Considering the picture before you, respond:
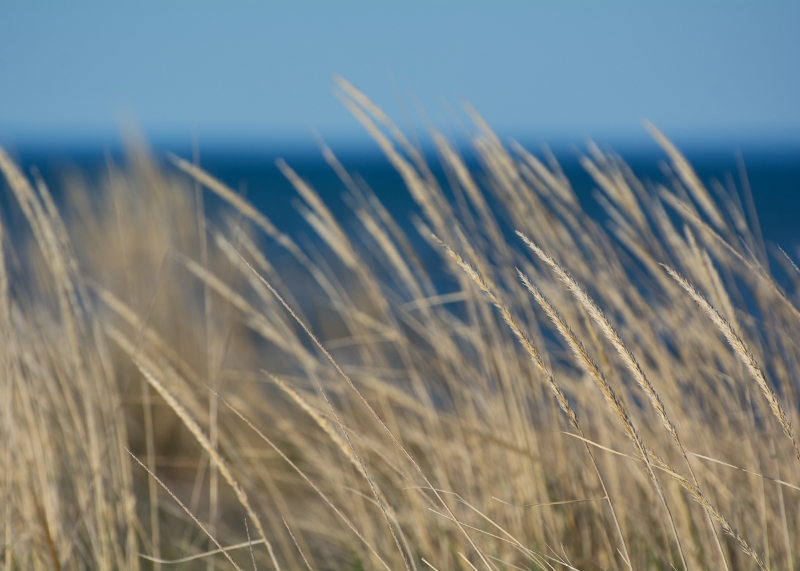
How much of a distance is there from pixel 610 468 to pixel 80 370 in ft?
3.16

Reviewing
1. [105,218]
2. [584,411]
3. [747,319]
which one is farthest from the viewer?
[105,218]

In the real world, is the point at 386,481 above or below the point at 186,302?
below

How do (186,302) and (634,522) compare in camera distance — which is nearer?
(634,522)

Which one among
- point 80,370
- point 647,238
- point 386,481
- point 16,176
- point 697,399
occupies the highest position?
point 16,176

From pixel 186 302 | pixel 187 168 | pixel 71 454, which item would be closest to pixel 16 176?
pixel 187 168

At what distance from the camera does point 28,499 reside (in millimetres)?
1033

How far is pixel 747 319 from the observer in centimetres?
127

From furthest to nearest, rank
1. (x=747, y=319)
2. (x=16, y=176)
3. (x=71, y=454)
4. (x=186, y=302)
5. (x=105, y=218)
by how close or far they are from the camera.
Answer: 1. (x=105, y=218)
2. (x=186, y=302)
3. (x=747, y=319)
4. (x=71, y=454)
5. (x=16, y=176)

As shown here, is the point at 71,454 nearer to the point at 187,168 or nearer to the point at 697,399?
the point at 187,168

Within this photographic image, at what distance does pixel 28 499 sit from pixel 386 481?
79cm

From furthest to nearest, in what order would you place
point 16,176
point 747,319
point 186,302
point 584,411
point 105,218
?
point 105,218 < point 186,302 < point 584,411 < point 747,319 < point 16,176

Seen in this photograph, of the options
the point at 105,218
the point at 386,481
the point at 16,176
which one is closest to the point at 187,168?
the point at 16,176

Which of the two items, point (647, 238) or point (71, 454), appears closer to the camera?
point (71, 454)

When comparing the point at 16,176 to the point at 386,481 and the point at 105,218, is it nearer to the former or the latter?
the point at 386,481
